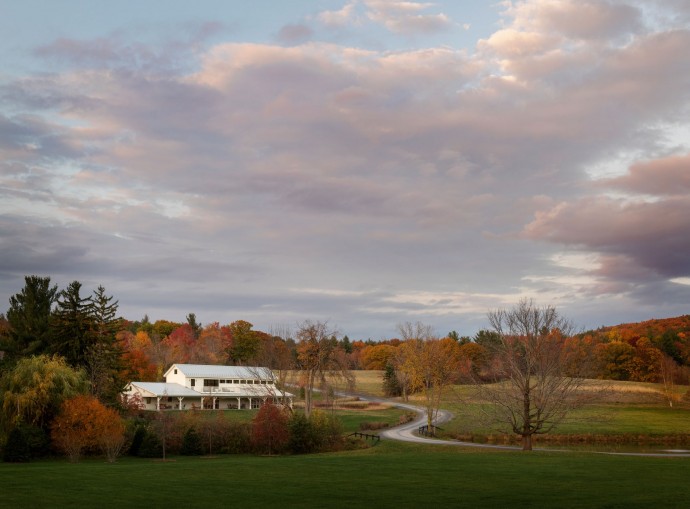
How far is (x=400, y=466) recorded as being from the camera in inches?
1280

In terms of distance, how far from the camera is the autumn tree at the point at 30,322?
57.1 metres

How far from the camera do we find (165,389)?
88500 mm

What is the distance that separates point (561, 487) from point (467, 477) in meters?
4.55

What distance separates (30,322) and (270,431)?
82.6 ft

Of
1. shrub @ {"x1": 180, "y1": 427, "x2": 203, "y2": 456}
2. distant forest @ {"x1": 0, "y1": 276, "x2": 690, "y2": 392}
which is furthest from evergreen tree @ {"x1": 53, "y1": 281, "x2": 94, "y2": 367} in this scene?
shrub @ {"x1": 180, "y1": 427, "x2": 203, "y2": 456}

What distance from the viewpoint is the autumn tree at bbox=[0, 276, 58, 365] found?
57.1 m

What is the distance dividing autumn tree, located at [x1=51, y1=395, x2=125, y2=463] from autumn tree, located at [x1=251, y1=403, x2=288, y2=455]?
406 inches

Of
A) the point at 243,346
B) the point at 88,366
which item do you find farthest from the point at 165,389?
the point at 243,346

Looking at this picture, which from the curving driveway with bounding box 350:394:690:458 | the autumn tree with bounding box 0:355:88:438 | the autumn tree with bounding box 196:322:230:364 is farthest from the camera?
the autumn tree with bounding box 196:322:230:364

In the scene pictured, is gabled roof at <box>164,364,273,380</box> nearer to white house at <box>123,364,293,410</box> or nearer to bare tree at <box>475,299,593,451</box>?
white house at <box>123,364,293,410</box>

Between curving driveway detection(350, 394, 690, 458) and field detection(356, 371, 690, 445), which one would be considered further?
field detection(356, 371, 690, 445)

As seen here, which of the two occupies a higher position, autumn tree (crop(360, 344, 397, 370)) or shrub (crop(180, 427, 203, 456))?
autumn tree (crop(360, 344, 397, 370))

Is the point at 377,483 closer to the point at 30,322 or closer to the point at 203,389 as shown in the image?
the point at 30,322

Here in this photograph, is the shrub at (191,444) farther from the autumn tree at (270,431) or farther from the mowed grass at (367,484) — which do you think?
the mowed grass at (367,484)
